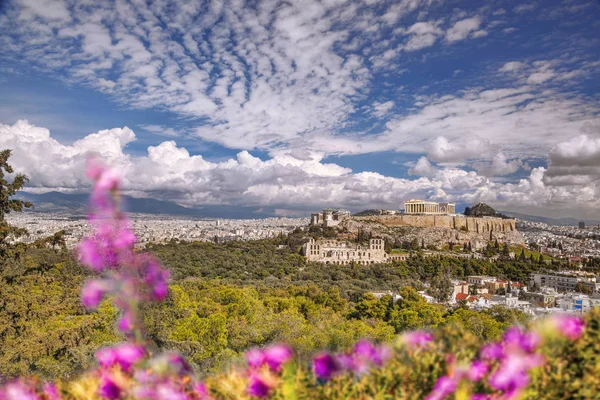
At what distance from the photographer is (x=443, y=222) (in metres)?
95.2

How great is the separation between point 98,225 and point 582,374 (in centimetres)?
285

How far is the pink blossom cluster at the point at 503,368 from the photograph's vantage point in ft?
7.13

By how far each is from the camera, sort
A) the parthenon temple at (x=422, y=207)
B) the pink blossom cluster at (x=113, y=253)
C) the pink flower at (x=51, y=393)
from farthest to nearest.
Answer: the parthenon temple at (x=422, y=207), the pink flower at (x=51, y=393), the pink blossom cluster at (x=113, y=253)

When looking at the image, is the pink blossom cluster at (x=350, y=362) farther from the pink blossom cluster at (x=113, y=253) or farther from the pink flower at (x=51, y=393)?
the pink flower at (x=51, y=393)

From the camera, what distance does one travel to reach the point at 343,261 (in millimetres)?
58938

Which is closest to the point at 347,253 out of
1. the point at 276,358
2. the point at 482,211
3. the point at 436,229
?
the point at 436,229

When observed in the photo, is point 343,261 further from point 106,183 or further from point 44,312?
point 106,183

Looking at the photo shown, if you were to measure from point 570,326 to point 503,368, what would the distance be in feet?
2.06

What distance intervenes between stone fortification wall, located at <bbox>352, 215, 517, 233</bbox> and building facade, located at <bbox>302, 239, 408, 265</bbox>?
93.9ft

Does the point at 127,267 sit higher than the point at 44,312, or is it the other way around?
the point at 127,267

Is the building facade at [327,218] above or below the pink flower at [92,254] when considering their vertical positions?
below

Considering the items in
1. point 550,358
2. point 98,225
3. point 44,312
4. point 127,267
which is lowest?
point 44,312

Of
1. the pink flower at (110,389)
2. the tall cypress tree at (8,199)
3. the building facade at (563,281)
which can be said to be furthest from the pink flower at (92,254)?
the building facade at (563,281)

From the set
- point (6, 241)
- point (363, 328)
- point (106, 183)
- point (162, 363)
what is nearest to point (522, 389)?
point (162, 363)
